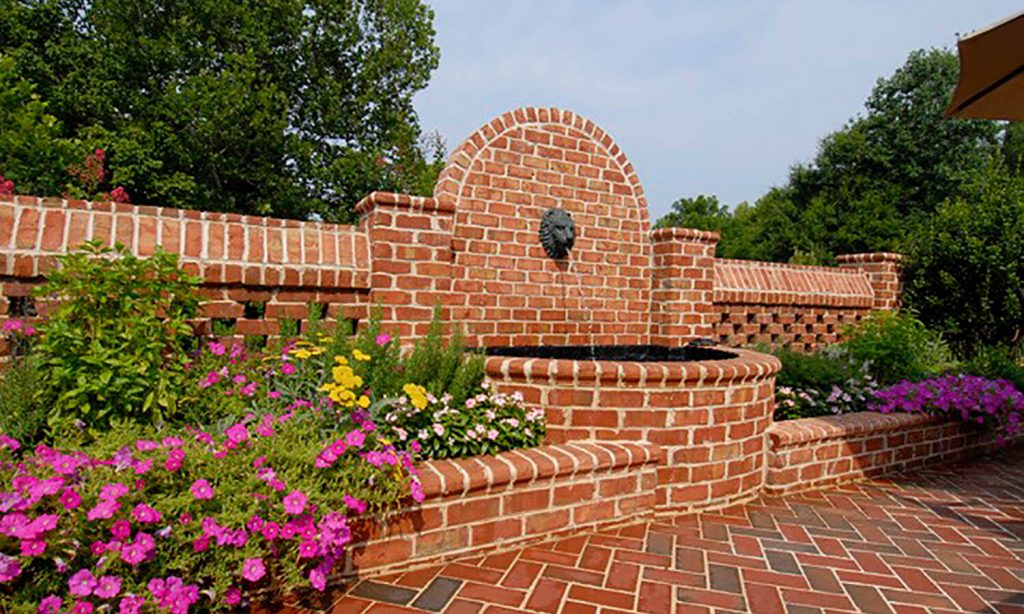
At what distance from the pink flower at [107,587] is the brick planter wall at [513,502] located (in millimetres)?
939

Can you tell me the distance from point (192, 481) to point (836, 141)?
27605 mm

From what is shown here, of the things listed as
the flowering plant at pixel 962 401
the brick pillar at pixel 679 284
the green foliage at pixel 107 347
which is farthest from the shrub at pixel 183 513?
the flowering plant at pixel 962 401

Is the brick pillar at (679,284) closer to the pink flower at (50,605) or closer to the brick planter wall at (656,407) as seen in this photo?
the brick planter wall at (656,407)

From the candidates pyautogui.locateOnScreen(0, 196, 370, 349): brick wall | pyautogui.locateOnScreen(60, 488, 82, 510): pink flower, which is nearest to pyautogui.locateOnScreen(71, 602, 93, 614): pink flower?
pyautogui.locateOnScreen(60, 488, 82, 510): pink flower

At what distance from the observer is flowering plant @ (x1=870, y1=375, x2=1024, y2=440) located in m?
4.90

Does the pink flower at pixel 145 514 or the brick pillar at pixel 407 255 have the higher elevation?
the brick pillar at pixel 407 255

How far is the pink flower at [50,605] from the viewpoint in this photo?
169 cm

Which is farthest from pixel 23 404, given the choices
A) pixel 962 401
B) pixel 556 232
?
pixel 962 401

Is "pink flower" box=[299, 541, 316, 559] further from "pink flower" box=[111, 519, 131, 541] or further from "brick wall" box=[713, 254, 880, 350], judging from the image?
"brick wall" box=[713, 254, 880, 350]

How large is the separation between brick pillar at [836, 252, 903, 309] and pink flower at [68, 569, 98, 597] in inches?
369

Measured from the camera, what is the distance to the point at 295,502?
84.0 inches

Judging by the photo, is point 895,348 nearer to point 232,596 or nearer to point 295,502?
point 295,502

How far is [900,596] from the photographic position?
254 centimetres

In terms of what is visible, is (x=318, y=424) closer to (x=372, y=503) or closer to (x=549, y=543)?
(x=372, y=503)
